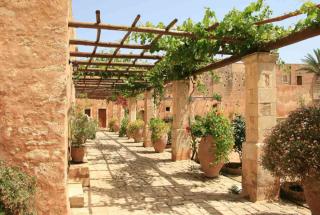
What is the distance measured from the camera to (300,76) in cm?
3447

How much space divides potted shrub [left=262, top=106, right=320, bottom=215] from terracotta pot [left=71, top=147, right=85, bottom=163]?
3.63 meters

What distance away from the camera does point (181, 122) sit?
32.0 feet

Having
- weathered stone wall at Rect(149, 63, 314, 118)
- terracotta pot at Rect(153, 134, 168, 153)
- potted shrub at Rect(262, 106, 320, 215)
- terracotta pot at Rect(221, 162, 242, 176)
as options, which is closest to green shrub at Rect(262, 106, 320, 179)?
potted shrub at Rect(262, 106, 320, 215)

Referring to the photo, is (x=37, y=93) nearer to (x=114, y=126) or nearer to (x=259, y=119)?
(x=259, y=119)

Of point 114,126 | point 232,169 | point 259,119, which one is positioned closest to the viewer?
point 259,119

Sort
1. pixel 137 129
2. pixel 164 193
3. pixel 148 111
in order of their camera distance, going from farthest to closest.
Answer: pixel 137 129 < pixel 148 111 < pixel 164 193

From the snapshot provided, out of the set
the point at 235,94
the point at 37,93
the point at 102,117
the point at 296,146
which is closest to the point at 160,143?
the point at 296,146

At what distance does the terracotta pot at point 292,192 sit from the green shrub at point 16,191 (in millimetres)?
4307

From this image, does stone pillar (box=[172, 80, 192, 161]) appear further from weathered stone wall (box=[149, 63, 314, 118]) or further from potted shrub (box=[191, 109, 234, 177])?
weathered stone wall (box=[149, 63, 314, 118])

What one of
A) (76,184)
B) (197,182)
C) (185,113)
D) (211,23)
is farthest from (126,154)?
(211,23)

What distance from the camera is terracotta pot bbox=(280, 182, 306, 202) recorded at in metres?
5.55

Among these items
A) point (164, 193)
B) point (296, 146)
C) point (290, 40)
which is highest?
point (290, 40)

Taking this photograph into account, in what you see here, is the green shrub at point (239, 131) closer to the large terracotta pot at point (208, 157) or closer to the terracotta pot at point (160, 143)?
the large terracotta pot at point (208, 157)

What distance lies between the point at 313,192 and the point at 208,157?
10.4 feet
